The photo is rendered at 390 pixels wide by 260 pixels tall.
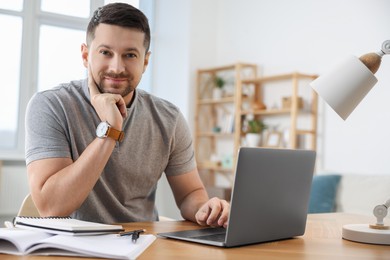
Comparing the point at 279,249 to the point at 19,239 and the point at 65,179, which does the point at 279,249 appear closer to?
the point at 19,239

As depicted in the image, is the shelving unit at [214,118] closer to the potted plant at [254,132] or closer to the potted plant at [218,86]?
the potted plant at [218,86]

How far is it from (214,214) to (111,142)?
1.24 feet

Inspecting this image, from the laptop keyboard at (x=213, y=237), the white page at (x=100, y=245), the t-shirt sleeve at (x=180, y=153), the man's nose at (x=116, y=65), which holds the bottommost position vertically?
the laptop keyboard at (x=213, y=237)

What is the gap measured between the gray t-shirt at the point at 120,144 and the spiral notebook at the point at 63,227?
1.00 ft

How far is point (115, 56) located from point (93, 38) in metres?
0.10

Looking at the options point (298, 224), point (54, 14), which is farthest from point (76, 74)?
point (298, 224)

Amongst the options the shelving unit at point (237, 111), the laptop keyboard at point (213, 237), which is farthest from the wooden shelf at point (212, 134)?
the laptop keyboard at point (213, 237)

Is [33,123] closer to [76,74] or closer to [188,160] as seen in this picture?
[188,160]

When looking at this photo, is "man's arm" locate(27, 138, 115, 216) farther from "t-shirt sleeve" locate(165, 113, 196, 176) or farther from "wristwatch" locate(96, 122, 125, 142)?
"t-shirt sleeve" locate(165, 113, 196, 176)

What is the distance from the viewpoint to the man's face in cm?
175

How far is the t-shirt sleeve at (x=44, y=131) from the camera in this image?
1.60 meters

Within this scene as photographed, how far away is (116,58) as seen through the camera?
1754 millimetres

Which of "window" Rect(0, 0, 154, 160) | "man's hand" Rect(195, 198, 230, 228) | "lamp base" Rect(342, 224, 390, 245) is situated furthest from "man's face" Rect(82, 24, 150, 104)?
"window" Rect(0, 0, 154, 160)

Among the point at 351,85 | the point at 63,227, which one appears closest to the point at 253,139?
the point at 351,85
